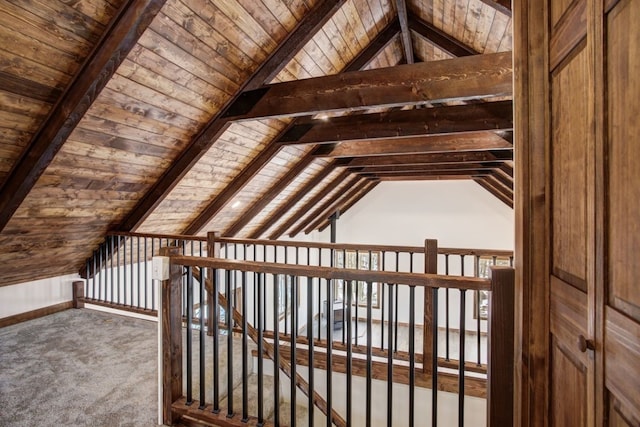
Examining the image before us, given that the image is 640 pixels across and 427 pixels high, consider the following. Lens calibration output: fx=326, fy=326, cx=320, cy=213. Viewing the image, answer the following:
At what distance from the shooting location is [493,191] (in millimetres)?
7281

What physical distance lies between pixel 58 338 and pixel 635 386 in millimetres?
4049

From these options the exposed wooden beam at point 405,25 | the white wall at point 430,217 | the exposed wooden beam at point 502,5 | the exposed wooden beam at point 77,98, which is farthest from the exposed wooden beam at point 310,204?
the exposed wooden beam at point 77,98

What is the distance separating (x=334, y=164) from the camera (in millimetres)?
5344

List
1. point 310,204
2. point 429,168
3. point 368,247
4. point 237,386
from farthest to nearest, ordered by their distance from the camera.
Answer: point 310,204
point 429,168
point 368,247
point 237,386

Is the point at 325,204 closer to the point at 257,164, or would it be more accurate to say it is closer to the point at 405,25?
the point at 257,164

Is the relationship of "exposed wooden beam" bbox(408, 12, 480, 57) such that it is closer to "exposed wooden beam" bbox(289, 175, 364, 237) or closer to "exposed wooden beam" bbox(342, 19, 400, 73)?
"exposed wooden beam" bbox(342, 19, 400, 73)

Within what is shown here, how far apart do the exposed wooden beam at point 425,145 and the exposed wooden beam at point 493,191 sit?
358 cm

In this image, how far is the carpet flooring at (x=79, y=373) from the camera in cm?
198

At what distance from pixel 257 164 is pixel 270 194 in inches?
41.5

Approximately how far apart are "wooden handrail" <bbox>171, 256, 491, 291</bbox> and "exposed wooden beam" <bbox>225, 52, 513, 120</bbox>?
1.52 meters

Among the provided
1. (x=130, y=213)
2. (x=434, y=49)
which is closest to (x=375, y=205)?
(x=434, y=49)

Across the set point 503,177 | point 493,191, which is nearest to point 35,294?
point 503,177

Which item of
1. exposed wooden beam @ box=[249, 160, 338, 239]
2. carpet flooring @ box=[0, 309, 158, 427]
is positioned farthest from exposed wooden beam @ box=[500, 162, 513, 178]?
carpet flooring @ box=[0, 309, 158, 427]

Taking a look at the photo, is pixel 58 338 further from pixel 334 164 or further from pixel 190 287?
pixel 334 164
